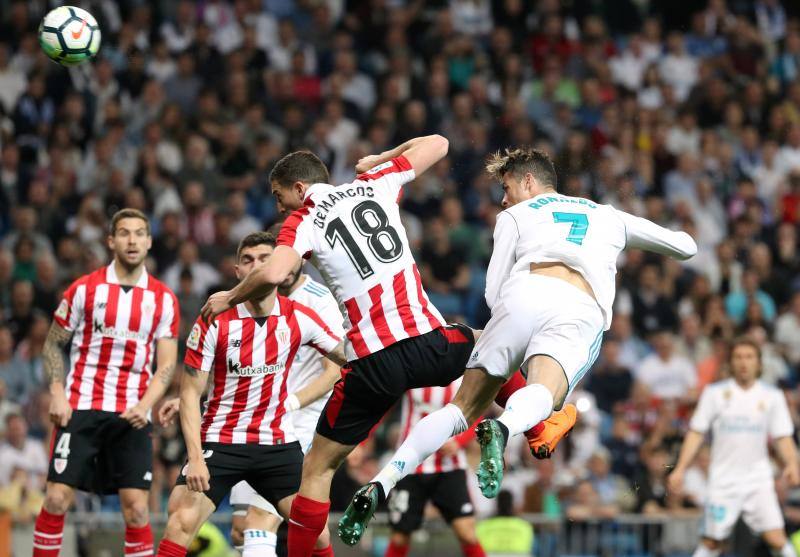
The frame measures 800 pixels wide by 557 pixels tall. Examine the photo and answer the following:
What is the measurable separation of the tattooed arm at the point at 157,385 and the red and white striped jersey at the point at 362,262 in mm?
2087

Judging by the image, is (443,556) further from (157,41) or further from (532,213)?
(157,41)

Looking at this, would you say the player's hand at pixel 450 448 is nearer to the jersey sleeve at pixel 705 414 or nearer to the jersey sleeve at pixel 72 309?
the jersey sleeve at pixel 705 414

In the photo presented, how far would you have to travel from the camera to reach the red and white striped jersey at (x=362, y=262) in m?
7.30

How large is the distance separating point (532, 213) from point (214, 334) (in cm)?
208

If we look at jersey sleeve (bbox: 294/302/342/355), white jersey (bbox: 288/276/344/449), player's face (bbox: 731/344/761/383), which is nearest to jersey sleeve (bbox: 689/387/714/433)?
player's face (bbox: 731/344/761/383)

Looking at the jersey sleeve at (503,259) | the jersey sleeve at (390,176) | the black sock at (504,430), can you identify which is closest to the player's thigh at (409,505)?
the jersey sleeve at (503,259)

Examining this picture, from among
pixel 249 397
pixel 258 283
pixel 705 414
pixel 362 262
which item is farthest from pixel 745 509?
pixel 258 283

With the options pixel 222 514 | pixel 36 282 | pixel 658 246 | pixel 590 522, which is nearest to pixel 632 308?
pixel 590 522

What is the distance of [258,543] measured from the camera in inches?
323

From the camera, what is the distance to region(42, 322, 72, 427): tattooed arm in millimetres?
8898

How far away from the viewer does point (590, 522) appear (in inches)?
511

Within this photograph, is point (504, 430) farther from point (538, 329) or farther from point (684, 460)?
point (684, 460)

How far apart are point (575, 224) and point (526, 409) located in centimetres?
119

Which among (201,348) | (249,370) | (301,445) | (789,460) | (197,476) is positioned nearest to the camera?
(197,476)
